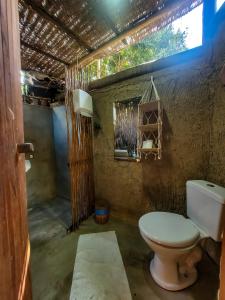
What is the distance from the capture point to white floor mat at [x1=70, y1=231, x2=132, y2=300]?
1.22 metres

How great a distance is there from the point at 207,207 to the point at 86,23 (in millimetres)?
2168

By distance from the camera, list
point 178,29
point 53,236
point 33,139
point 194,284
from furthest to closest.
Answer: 1. point 178,29
2. point 33,139
3. point 53,236
4. point 194,284

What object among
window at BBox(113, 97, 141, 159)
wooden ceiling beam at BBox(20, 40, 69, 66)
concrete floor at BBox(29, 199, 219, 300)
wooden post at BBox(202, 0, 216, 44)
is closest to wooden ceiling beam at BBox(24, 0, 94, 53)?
wooden ceiling beam at BBox(20, 40, 69, 66)

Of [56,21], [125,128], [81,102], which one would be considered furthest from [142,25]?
[125,128]

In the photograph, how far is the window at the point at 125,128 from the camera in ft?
7.19

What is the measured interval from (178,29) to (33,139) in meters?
4.41

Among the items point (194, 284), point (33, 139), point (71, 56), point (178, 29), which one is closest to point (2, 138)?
point (194, 284)

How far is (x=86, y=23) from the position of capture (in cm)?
168

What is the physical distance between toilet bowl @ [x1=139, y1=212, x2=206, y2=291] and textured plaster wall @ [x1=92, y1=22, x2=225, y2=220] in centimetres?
47

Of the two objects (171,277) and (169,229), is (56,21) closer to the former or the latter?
(169,229)

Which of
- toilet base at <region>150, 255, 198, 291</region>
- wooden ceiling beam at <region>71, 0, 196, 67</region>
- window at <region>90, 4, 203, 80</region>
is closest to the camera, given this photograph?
toilet base at <region>150, 255, 198, 291</region>

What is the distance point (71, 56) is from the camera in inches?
90.1

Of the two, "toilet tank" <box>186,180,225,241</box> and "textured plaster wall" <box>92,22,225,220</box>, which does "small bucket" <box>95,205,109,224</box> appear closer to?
"textured plaster wall" <box>92,22,225,220</box>

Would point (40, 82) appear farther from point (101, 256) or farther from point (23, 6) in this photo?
point (101, 256)
